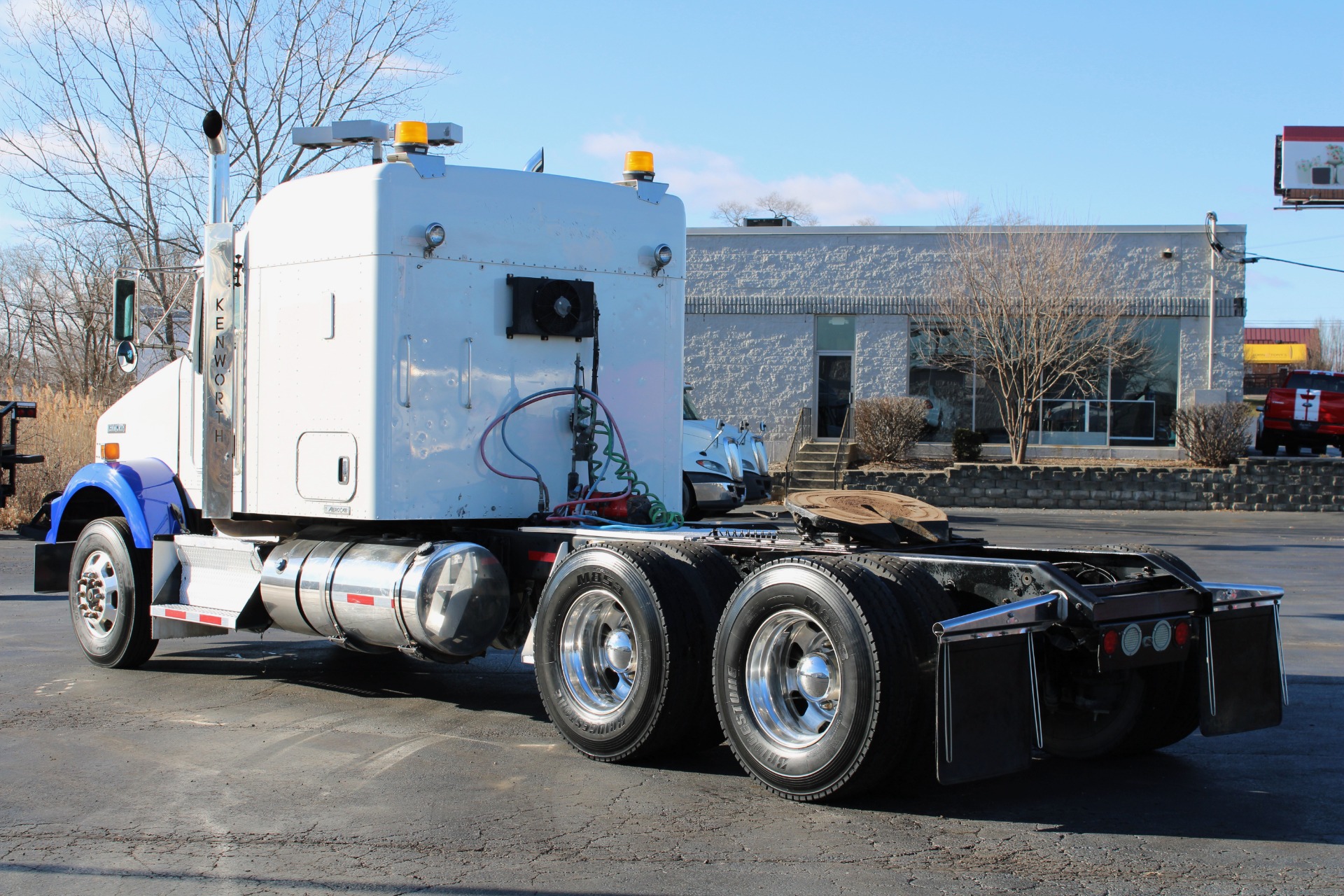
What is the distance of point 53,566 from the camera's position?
30.5 feet

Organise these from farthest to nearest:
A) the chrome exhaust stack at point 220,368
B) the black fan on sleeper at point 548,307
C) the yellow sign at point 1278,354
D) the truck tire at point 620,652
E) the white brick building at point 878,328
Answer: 1. the yellow sign at point 1278,354
2. the white brick building at point 878,328
3. the chrome exhaust stack at point 220,368
4. the black fan on sleeper at point 548,307
5. the truck tire at point 620,652

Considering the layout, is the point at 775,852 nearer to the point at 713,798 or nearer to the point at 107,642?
the point at 713,798

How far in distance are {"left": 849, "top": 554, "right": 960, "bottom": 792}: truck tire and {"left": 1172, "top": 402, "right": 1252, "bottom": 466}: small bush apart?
20.9 m

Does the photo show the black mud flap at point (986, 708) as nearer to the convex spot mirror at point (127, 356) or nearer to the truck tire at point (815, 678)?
the truck tire at point (815, 678)

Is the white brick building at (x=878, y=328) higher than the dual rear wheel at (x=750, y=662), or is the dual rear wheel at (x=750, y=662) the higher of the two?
the white brick building at (x=878, y=328)

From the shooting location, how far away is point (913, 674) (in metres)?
5.07

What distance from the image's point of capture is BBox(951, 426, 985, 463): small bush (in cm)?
2689

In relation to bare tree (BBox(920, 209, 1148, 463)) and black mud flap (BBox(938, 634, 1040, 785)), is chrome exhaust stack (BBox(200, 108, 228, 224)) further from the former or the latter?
bare tree (BBox(920, 209, 1148, 463))

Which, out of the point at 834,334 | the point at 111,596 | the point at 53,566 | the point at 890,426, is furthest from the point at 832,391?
the point at 111,596

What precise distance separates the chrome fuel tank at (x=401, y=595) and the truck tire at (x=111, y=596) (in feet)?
5.24

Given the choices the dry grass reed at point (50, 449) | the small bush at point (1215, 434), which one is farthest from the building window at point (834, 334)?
the dry grass reed at point (50, 449)

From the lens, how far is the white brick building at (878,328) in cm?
2838

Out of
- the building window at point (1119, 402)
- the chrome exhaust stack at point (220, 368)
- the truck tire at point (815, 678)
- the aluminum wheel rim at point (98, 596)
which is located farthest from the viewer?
the building window at point (1119, 402)

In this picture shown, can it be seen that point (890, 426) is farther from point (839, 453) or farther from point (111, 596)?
point (111, 596)
